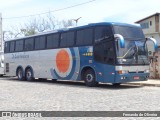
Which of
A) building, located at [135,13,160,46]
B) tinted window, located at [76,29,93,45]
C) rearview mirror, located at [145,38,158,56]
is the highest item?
building, located at [135,13,160,46]

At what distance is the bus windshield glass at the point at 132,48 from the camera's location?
1691 cm

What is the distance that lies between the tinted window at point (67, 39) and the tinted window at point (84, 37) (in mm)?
654

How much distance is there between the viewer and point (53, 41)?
21.9m

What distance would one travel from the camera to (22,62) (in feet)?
84.5

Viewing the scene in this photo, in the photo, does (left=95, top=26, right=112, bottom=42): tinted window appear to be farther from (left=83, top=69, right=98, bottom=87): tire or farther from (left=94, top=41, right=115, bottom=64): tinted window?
(left=83, top=69, right=98, bottom=87): tire

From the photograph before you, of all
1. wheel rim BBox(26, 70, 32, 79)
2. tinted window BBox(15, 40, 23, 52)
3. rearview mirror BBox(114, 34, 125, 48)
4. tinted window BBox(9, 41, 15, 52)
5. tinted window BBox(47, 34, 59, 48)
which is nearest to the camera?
rearview mirror BBox(114, 34, 125, 48)

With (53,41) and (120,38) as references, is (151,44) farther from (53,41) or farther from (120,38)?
(53,41)

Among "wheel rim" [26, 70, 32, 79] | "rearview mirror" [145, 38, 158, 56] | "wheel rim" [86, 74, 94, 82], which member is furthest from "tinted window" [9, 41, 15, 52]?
"rearview mirror" [145, 38, 158, 56]

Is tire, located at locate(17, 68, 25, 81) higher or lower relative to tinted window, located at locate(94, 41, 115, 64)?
lower

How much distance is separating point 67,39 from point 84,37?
6.22 ft

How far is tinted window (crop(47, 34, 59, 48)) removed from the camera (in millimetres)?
21487

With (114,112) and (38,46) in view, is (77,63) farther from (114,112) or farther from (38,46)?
(114,112)

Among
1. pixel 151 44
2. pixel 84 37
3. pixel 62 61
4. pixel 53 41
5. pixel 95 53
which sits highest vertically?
pixel 53 41

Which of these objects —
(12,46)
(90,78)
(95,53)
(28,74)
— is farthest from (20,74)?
(95,53)
